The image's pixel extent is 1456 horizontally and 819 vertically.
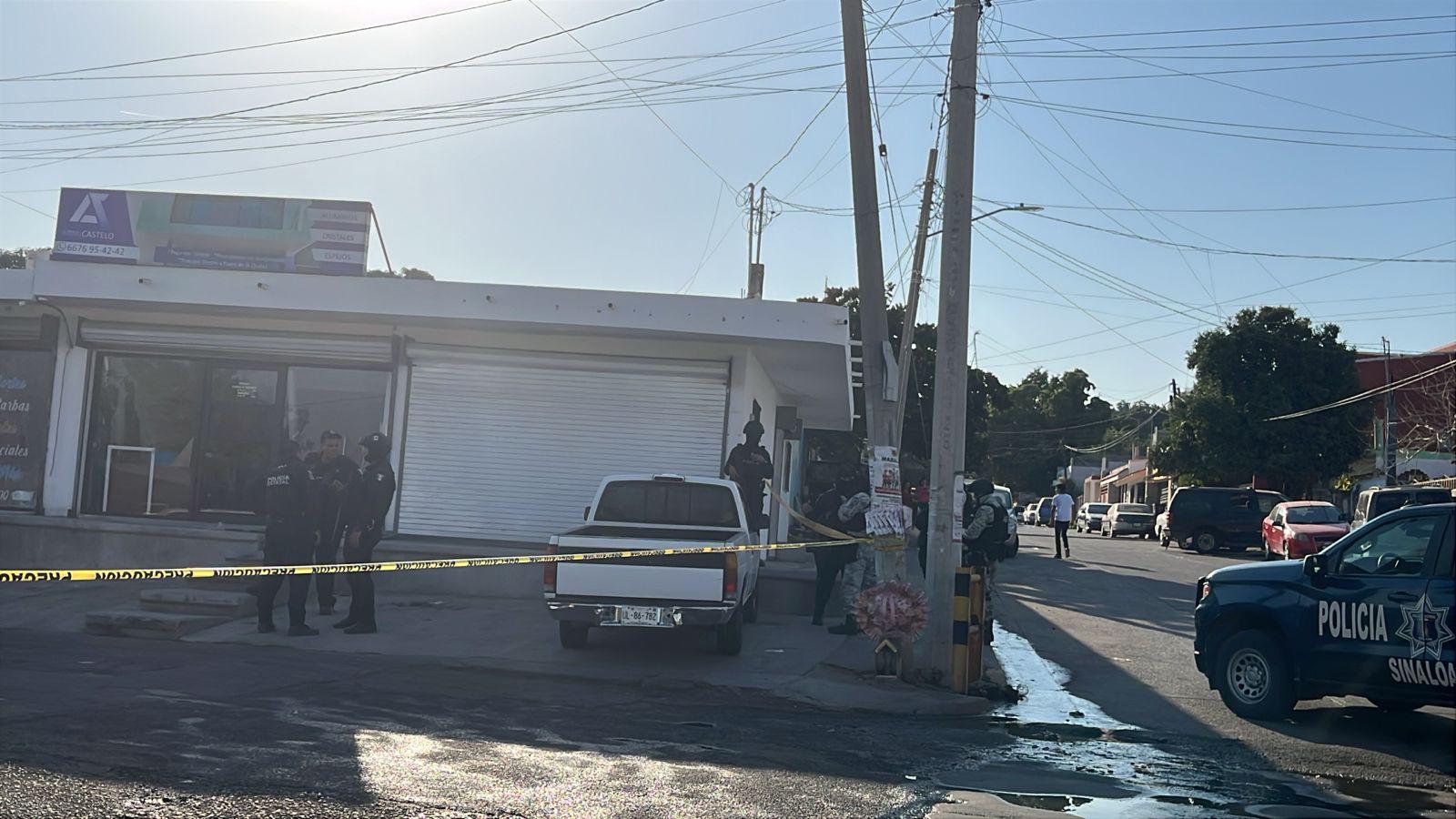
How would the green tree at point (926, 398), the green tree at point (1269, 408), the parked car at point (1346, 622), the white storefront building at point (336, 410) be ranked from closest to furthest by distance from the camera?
1. the parked car at point (1346, 622)
2. the white storefront building at point (336, 410)
3. the green tree at point (926, 398)
4. the green tree at point (1269, 408)

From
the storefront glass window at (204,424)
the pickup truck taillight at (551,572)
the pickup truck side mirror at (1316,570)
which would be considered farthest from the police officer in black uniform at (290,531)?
Result: the pickup truck side mirror at (1316,570)

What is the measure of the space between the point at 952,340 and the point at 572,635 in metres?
4.63

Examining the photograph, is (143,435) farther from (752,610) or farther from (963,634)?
(963,634)

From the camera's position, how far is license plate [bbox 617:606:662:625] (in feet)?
34.5

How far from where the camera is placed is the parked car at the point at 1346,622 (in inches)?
317

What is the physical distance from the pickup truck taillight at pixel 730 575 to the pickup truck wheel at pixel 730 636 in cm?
75

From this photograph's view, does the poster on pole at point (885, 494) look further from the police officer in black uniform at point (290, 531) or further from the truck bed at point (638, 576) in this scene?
the police officer in black uniform at point (290, 531)

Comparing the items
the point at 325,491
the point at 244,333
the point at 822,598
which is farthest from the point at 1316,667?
the point at 244,333

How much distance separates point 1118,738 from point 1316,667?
5.30 ft

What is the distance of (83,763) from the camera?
242 inches

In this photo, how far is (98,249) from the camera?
695 inches

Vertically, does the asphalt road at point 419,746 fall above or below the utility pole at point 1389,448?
below

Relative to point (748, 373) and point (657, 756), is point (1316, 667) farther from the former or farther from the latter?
point (748, 373)

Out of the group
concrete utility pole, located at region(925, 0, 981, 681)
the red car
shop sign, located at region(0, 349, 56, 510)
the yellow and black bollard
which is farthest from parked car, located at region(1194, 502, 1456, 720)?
the red car
